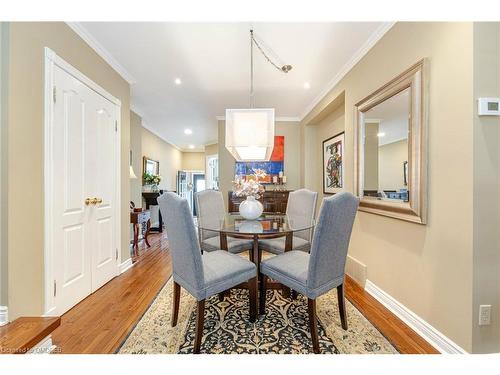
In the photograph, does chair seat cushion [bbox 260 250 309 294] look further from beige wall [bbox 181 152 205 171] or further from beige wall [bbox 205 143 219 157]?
beige wall [bbox 181 152 205 171]

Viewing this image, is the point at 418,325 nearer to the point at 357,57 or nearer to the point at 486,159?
the point at 486,159

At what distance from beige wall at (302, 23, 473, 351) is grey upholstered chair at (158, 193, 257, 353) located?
129cm

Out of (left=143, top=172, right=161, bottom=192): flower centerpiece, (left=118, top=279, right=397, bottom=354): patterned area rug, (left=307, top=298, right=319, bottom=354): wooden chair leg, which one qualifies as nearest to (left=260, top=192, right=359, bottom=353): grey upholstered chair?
(left=307, top=298, right=319, bottom=354): wooden chair leg

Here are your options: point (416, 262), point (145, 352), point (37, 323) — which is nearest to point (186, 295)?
point (145, 352)

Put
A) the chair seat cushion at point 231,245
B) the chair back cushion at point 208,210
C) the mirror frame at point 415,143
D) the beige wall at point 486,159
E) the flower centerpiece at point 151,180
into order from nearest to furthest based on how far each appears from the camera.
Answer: the beige wall at point 486,159 < the mirror frame at point 415,143 < the chair seat cushion at point 231,245 < the chair back cushion at point 208,210 < the flower centerpiece at point 151,180

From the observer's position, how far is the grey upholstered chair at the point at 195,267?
1.46 metres

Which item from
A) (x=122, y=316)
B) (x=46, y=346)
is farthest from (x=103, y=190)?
(x=46, y=346)

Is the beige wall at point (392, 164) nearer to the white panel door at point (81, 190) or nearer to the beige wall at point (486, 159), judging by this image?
the beige wall at point (486, 159)

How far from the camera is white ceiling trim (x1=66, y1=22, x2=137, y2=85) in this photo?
2033mm

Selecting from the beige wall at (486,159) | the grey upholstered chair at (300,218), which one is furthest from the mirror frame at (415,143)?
the grey upholstered chair at (300,218)

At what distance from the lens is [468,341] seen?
135 cm

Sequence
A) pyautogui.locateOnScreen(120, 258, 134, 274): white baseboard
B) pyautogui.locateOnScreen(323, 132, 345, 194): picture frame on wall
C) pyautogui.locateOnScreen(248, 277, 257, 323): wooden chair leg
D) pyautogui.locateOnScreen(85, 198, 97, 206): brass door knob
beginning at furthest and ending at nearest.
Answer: pyautogui.locateOnScreen(323, 132, 345, 194): picture frame on wall
pyautogui.locateOnScreen(120, 258, 134, 274): white baseboard
pyautogui.locateOnScreen(85, 198, 97, 206): brass door knob
pyautogui.locateOnScreen(248, 277, 257, 323): wooden chair leg

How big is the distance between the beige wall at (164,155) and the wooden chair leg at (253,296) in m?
4.60

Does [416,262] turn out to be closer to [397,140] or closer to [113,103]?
[397,140]
